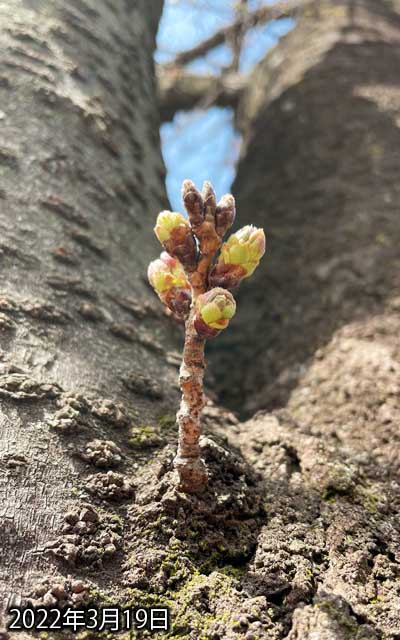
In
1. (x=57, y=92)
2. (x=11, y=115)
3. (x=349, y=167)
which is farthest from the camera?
(x=349, y=167)

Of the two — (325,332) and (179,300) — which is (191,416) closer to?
(179,300)

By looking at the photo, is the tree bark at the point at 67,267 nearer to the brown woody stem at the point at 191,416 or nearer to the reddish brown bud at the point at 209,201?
the brown woody stem at the point at 191,416

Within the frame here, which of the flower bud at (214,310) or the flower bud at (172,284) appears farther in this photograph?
the flower bud at (172,284)

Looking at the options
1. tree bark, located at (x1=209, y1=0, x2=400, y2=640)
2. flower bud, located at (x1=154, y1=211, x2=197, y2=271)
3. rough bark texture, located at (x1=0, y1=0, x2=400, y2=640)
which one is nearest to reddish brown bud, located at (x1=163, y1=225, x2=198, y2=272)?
flower bud, located at (x1=154, y1=211, x2=197, y2=271)

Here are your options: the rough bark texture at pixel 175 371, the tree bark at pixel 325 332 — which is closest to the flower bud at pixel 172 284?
the rough bark texture at pixel 175 371

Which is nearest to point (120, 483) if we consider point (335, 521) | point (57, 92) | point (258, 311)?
point (335, 521)

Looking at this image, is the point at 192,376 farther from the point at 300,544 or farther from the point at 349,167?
the point at 349,167
